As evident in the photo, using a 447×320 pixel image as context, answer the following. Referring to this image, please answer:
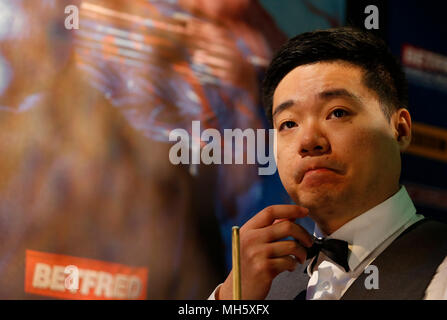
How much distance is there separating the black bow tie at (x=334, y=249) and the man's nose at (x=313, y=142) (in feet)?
0.65

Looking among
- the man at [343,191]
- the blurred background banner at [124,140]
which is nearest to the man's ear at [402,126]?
the man at [343,191]

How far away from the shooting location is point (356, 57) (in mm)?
1387

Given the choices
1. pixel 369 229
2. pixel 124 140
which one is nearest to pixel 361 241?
pixel 369 229

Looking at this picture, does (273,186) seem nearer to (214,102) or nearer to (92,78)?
(214,102)

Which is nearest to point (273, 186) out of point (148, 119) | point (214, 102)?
point (214, 102)

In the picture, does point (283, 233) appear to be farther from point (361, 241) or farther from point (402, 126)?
point (402, 126)

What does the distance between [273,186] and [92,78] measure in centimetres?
90

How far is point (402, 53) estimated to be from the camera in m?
3.02

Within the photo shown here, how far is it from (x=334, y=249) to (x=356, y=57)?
45cm

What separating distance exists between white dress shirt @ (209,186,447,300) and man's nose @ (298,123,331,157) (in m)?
0.19

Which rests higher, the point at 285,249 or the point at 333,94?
the point at 333,94

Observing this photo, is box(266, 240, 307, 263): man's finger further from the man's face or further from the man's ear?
the man's ear

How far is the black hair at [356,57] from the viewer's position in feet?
4.55

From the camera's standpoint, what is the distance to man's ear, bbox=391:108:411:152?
1.42m
